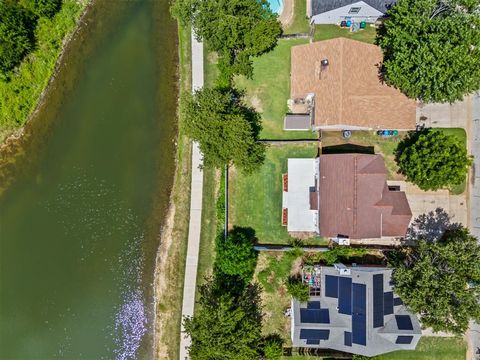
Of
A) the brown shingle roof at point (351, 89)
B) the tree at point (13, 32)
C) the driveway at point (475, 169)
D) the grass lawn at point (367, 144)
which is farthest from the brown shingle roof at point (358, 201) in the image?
the tree at point (13, 32)

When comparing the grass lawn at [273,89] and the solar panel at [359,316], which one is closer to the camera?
the solar panel at [359,316]

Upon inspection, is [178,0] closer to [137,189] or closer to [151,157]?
[151,157]

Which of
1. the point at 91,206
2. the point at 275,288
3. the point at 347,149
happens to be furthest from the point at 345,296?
the point at 91,206

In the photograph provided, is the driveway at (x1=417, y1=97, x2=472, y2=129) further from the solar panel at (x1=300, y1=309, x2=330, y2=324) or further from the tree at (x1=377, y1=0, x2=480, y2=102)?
the solar panel at (x1=300, y1=309, x2=330, y2=324)

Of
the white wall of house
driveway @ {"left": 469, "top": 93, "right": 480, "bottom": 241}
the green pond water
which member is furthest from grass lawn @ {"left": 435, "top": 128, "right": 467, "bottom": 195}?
the green pond water

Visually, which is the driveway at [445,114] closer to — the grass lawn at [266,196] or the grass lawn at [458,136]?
the grass lawn at [458,136]

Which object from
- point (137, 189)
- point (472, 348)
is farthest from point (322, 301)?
Answer: point (137, 189)

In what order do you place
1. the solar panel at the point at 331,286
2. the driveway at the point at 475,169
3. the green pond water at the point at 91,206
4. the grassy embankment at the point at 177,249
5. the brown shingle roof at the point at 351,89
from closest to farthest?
the brown shingle roof at the point at 351,89
the solar panel at the point at 331,286
the driveway at the point at 475,169
the grassy embankment at the point at 177,249
the green pond water at the point at 91,206
